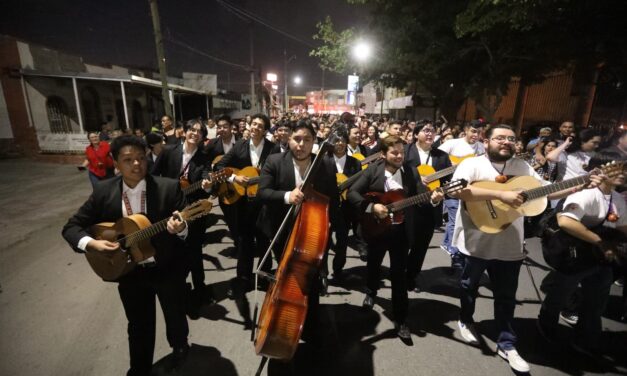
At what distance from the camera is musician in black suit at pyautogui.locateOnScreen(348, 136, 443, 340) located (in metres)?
3.38

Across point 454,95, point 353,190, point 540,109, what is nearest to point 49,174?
point 353,190

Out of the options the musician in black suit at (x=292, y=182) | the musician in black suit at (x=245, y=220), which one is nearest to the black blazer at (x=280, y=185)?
the musician in black suit at (x=292, y=182)

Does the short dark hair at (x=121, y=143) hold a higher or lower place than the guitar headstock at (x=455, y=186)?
higher

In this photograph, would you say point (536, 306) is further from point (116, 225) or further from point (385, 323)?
point (116, 225)

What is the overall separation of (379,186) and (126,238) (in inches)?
105

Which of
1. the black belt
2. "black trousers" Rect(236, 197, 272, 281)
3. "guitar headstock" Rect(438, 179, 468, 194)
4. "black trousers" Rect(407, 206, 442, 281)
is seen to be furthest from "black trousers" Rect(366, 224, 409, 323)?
the black belt

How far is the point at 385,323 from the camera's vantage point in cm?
374

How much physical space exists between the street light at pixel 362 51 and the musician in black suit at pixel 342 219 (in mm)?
10270

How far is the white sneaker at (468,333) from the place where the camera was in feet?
11.2

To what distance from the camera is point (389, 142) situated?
352 cm

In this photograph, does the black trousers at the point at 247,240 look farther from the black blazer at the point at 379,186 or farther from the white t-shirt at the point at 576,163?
the white t-shirt at the point at 576,163

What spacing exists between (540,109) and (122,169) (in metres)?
17.9

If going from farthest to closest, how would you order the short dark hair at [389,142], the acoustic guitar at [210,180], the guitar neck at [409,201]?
the acoustic guitar at [210,180] < the short dark hair at [389,142] < the guitar neck at [409,201]

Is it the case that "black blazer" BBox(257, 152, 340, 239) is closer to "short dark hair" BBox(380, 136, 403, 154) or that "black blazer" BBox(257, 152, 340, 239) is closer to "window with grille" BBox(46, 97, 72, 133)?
"short dark hair" BBox(380, 136, 403, 154)
